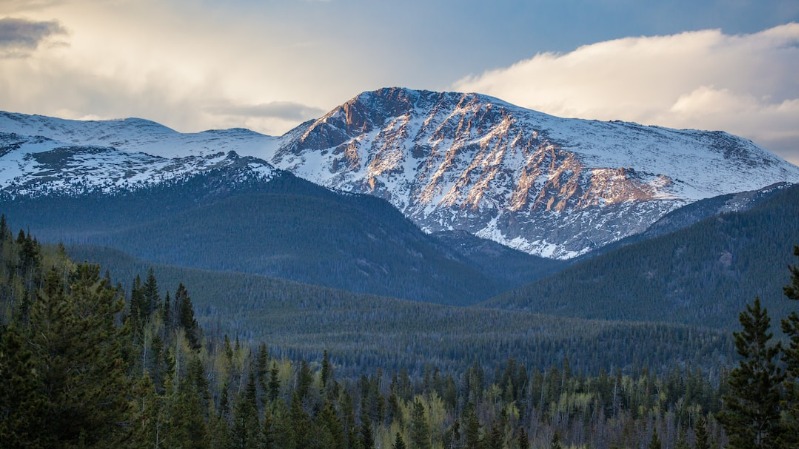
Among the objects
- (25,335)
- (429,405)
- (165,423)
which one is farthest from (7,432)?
(429,405)

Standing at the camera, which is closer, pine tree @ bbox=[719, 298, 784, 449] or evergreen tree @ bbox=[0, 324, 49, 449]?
evergreen tree @ bbox=[0, 324, 49, 449]

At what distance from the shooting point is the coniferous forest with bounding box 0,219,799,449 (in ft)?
157

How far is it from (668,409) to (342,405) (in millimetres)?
73796

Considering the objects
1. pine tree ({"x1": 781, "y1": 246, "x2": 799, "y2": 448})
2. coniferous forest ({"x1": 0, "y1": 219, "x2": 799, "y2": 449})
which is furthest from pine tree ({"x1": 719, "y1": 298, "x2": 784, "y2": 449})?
pine tree ({"x1": 781, "y1": 246, "x2": 799, "y2": 448})

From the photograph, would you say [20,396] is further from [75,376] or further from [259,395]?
[259,395]

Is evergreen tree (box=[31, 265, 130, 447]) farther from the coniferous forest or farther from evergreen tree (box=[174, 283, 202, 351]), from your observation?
evergreen tree (box=[174, 283, 202, 351])

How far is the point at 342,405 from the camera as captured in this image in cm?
13288

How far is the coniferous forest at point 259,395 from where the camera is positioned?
47844mm

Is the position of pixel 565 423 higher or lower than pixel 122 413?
lower

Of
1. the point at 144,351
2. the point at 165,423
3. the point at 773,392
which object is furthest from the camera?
the point at 144,351

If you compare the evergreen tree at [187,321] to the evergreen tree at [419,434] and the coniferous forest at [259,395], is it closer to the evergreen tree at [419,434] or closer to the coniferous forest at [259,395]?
the coniferous forest at [259,395]

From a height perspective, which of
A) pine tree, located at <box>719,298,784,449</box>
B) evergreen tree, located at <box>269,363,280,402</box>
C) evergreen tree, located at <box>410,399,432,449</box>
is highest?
pine tree, located at <box>719,298,784,449</box>

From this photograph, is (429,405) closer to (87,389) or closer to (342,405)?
(342,405)

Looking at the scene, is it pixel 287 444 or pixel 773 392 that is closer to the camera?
pixel 773 392
